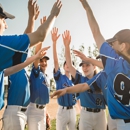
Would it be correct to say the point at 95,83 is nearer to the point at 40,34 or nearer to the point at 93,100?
the point at 93,100

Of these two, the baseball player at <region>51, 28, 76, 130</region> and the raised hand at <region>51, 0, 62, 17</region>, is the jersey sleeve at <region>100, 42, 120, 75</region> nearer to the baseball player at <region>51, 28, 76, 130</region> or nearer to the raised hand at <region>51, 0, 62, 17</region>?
the raised hand at <region>51, 0, 62, 17</region>

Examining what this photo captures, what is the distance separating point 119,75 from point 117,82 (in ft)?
0.36

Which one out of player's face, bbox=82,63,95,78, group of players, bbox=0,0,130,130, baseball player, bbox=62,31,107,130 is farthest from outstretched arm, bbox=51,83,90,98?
Result: player's face, bbox=82,63,95,78

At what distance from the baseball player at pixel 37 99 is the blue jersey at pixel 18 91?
790 mm

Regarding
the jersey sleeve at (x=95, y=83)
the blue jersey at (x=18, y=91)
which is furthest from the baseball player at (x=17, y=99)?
the jersey sleeve at (x=95, y=83)

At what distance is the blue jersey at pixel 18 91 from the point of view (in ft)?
13.9

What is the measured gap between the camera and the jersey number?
2842 millimetres

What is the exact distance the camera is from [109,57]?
2.97 m

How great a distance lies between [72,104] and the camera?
21.1ft

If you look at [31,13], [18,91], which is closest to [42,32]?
[31,13]

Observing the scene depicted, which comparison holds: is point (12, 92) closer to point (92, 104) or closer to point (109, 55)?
point (92, 104)

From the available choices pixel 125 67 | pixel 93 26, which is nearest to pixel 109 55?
pixel 125 67

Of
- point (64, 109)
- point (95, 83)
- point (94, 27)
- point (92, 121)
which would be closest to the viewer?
point (94, 27)

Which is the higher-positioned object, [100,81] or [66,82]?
[66,82]
